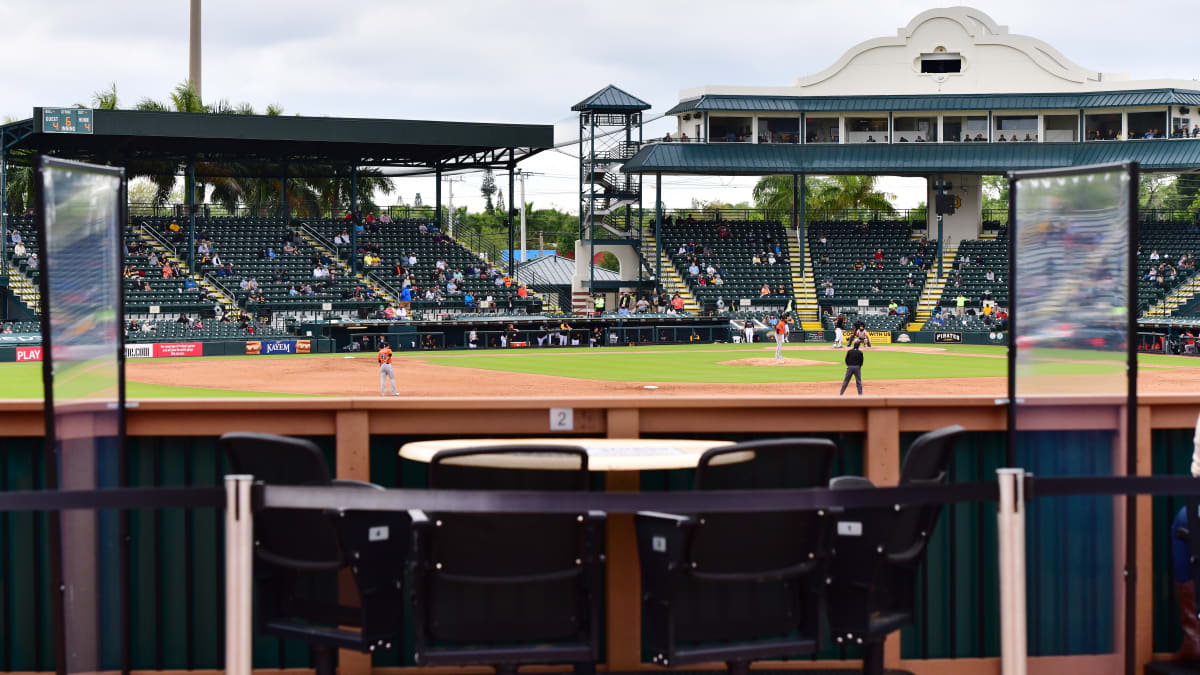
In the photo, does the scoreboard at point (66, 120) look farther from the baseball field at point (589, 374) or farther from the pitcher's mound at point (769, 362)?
the pitcher's mound at point (769, 362)

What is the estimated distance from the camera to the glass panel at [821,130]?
219 ft

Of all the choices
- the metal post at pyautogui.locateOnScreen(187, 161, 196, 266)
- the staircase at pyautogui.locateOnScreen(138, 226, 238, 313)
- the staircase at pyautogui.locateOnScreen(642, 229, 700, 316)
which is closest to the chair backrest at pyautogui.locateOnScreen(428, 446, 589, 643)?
the staircase at pyautogui.locateOnScreen(138, 226, 238, 313)

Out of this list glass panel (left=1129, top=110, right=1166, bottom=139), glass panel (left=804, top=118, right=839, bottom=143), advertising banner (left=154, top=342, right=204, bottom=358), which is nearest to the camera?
advertising banner (left=154, top=342, right=204, bottom=358)

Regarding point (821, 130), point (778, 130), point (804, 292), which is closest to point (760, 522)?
point (804, 292)

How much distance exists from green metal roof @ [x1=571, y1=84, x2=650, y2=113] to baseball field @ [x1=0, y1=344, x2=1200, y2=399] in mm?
21073

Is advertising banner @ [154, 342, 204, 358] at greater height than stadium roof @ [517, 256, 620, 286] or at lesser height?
lesser

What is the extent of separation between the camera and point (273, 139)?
5184 cm

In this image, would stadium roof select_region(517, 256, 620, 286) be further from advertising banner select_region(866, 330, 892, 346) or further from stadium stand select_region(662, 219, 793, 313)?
advertising banner select_region(866, 330, 892, 346)

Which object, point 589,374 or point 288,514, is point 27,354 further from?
point 288,514

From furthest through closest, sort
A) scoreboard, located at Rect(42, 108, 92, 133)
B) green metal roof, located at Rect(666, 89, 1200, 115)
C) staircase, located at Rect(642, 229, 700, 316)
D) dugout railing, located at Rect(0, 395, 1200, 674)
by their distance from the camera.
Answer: green metal roof, located at Rect(666, 89, 1200, 115)
staircase, located at Rect(642, 229, 700, 316)
scoreboard, located at Rect(42, 108, 92, 133)
dugout railing, located at Rect(0, 395, 1200, 674)

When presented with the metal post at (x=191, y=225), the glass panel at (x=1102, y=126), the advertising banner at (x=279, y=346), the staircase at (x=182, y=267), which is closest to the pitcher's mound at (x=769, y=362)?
the advertising banner at (x=279, y=346)

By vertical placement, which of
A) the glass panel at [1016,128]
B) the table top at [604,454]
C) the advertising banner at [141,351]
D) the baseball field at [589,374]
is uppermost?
the glass panel at [1016,128]

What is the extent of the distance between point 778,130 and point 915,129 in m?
7.90

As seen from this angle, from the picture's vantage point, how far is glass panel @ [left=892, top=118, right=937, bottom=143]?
66.1 m
